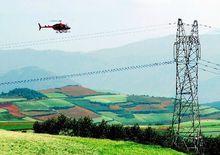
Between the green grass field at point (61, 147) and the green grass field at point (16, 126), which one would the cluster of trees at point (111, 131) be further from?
the green grass field at point (16, 126)

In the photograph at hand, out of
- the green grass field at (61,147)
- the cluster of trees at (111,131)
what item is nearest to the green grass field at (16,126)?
the cluster of trees at (111,131)

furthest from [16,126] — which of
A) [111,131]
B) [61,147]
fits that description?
[61,147]

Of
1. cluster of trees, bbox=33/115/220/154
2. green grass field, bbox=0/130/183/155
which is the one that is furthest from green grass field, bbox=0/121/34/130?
green grass field, bbox=0/130/183/155

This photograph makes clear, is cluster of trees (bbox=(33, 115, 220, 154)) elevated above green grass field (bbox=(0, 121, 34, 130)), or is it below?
below

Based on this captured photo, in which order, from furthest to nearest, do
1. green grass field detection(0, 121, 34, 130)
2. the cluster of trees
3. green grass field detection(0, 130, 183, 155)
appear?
green grass field detection(0, 121, 34, 130) → the cluster of trees → green grass field detection(0, 130, 183, 155)

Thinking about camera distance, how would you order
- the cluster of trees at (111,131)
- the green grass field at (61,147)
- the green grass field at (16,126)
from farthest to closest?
the green grass field at (16,126), the cluster of trees at (111,131), the green grass field at (61,147)

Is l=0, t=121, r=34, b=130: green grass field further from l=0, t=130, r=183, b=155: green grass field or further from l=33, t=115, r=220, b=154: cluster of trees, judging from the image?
l=0, t=130, r=183, b=155: green grass field

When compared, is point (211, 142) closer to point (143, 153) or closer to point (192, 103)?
point (192, 103)
